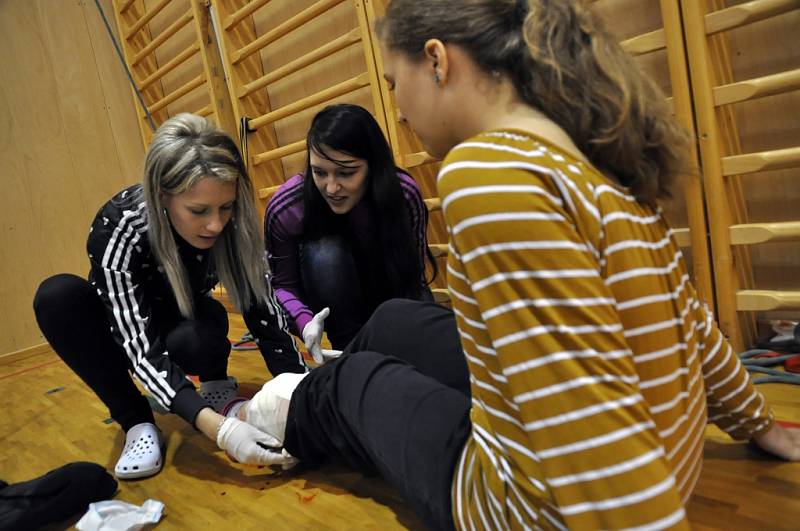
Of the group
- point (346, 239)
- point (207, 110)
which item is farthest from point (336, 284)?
point (207, 110)

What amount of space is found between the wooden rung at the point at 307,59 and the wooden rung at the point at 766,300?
110 cm

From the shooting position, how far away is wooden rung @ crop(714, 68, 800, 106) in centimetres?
89

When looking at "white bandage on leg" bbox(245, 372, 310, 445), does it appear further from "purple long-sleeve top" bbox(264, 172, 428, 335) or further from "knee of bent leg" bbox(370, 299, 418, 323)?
"purple long-sleeve top" bbox(264, 172, 428, 335)

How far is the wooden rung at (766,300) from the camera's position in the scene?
0.95 m

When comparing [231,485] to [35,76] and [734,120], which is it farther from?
[35,76]

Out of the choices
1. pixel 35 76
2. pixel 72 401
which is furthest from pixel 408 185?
pixel 35 76

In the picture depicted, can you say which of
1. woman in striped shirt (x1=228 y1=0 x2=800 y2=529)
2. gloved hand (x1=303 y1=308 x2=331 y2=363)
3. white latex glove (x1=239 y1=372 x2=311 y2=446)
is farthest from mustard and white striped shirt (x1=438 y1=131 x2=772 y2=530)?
gloved hand (x1=303 y1=308 x2=331 y2=363)

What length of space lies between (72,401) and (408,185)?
41.3 inches

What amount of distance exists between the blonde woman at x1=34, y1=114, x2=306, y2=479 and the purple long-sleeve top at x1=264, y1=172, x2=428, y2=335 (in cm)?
14

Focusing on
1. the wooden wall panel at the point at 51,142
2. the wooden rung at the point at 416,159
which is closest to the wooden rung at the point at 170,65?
the wooden wall panel at the point at 51,142

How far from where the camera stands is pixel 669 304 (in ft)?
1.36

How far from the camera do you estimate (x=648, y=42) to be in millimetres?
1034

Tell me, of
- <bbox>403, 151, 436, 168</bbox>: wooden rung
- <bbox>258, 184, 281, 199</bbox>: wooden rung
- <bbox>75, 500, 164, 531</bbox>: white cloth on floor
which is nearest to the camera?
<bbox>75, 500, 164, 531</bbox>: white cloth on floor

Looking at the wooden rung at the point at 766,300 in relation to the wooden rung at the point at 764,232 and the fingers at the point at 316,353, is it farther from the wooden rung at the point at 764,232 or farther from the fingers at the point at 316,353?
the fingers at the point at 316,353
